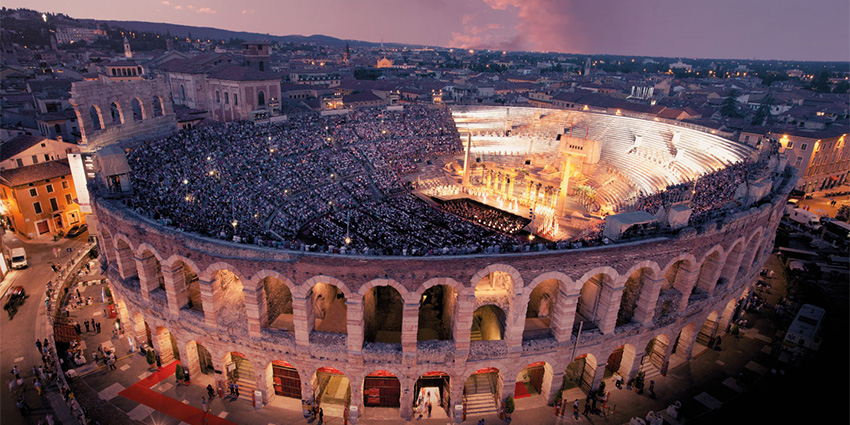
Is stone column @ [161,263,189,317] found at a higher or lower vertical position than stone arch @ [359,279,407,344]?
higher

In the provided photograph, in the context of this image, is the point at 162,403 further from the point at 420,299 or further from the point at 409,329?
the point at 420,299

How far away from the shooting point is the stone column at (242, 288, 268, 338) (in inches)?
1045

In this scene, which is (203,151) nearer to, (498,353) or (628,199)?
(498,353)

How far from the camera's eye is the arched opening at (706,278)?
32.0 m

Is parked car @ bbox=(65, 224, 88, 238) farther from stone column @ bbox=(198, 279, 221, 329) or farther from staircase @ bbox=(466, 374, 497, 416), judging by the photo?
staircase @ bbox=(466, 374, 497, 416)

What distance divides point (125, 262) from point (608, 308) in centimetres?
3362

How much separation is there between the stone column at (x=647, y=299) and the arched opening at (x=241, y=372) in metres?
26.4

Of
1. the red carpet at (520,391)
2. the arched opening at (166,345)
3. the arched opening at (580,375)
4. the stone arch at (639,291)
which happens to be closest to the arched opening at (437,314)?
the red carpet at (520,391)

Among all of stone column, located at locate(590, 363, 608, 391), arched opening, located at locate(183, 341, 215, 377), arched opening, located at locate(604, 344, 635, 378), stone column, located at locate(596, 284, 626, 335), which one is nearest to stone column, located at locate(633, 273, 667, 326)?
stone column, located at locate(596, 284, 626, 335)

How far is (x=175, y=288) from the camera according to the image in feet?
94.0

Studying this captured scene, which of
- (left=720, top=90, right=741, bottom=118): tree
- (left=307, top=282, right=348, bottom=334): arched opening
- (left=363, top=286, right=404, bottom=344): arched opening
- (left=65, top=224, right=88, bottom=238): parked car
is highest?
(left=720, top=90, right=741, bottom=118): tree

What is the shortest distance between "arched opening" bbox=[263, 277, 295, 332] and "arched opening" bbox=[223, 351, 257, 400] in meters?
3.09

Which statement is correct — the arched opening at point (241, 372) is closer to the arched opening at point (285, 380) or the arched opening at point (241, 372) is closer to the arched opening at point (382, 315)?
the arched opening at point (285, 380)

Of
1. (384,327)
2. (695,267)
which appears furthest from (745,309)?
(384,327)
